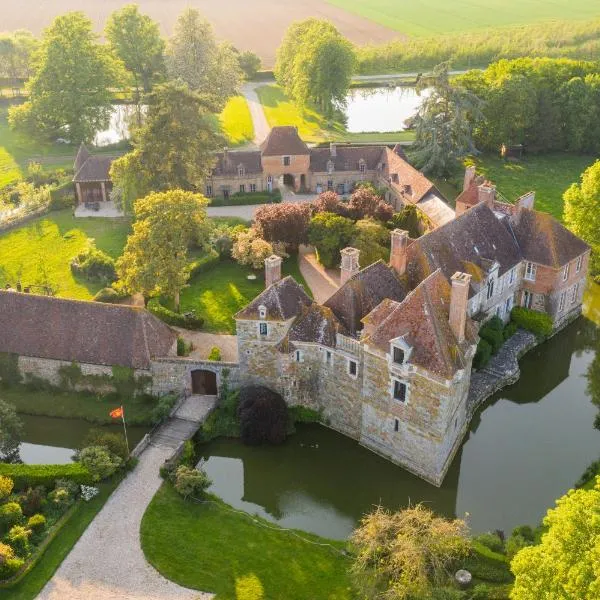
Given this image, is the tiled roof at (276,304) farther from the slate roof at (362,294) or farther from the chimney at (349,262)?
the chimney at (349,262)

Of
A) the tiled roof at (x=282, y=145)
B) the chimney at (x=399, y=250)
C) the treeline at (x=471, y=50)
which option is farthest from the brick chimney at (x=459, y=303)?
the treeline at (x=471, y=50)

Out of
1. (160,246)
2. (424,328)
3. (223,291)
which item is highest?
(160,246)

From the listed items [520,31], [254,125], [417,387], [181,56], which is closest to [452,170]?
[254,125]

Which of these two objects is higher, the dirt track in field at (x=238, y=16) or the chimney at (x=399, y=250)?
the dirt track in field at (x=238, y=16)

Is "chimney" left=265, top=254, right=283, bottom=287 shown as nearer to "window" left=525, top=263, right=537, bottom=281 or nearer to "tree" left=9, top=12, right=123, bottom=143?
"window" left=525, top=263, right=537, bottom=281

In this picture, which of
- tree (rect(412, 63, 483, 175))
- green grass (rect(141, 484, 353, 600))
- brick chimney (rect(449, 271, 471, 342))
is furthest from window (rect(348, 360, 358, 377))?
tree (rect(412, 63, 483, 175))

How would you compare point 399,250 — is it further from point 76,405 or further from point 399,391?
point 76,405

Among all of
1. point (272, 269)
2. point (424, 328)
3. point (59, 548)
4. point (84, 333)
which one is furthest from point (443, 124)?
point (59, 548)
